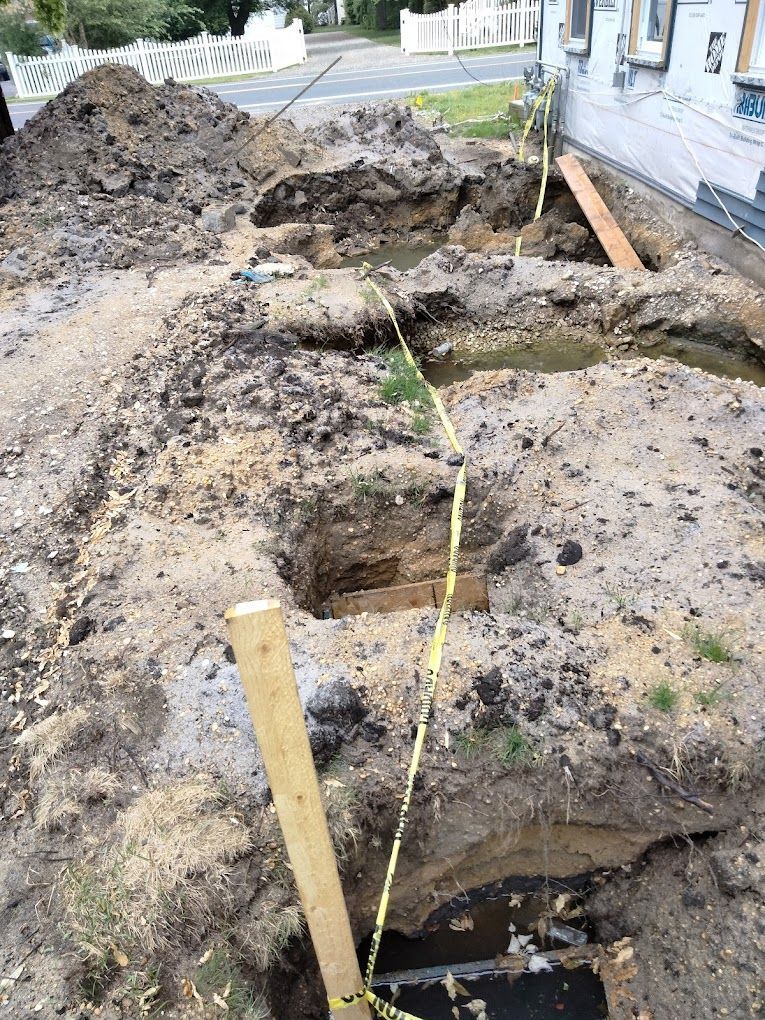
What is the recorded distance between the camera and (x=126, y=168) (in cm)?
1077

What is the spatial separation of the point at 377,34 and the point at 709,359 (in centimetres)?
3217

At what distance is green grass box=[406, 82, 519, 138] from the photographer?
13.2 metres

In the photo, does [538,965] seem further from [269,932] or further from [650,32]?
[650,32]

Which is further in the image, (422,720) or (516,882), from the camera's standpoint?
Answer: (516,882)

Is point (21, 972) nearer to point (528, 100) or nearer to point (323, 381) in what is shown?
point (323, 381)

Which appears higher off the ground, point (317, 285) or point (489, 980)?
point (317, 285)

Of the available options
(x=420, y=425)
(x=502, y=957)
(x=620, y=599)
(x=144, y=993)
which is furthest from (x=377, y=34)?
(x=144, y=993)

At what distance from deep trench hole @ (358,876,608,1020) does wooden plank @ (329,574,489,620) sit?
1758 millimetres

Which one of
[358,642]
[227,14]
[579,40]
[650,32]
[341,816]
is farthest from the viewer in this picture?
[227,14]

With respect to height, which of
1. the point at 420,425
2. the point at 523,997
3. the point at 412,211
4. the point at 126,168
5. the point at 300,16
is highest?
the point at 300,16

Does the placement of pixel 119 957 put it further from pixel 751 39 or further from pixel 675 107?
pixel 675 107

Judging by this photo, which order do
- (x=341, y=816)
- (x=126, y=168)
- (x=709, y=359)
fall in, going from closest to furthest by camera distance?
(x=341, y=816) < (x=709, y=359) < (x=126, y=168)

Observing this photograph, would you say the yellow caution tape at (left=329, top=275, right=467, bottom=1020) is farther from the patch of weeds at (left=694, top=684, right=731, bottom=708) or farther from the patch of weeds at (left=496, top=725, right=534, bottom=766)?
the patch of weeds at (left=694, top=684, right=731, bottom=708)

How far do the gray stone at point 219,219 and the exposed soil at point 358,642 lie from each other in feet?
9.43
